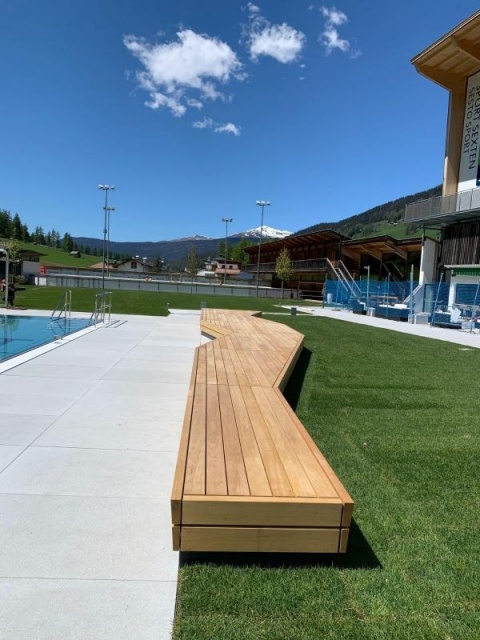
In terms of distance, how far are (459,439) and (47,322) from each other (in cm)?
1276

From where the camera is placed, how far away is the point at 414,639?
2197 millimetres

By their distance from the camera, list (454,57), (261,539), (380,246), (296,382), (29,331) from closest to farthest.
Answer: (261,539) < (296,382) < (29,331) < (454,57) < (380,246)

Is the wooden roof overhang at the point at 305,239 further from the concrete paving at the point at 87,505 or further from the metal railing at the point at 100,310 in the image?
the concrete paving at the point at 87,505

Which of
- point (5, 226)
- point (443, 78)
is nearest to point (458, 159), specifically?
point (443, 78)

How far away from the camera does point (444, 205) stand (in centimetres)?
2523

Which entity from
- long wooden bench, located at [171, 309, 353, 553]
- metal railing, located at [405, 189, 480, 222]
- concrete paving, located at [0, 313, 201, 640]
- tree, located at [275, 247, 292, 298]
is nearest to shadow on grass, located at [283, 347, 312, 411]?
concrete paving, located at [0, 313, 201, 640]

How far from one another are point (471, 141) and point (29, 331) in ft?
79.9

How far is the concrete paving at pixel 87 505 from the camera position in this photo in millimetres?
2301

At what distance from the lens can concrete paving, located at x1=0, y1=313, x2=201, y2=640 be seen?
2.30 m

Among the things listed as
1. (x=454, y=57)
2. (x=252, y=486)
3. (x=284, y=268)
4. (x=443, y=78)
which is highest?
(x=454, y=57)

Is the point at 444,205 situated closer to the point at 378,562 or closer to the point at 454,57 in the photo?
the point at 454,57

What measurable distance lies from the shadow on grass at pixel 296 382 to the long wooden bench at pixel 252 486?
1804 mm

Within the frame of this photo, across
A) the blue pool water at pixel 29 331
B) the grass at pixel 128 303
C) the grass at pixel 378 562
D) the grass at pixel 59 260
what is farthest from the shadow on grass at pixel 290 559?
the grass at pixel 59 260

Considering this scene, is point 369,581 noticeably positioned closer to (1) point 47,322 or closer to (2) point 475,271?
(1) point 47,322
